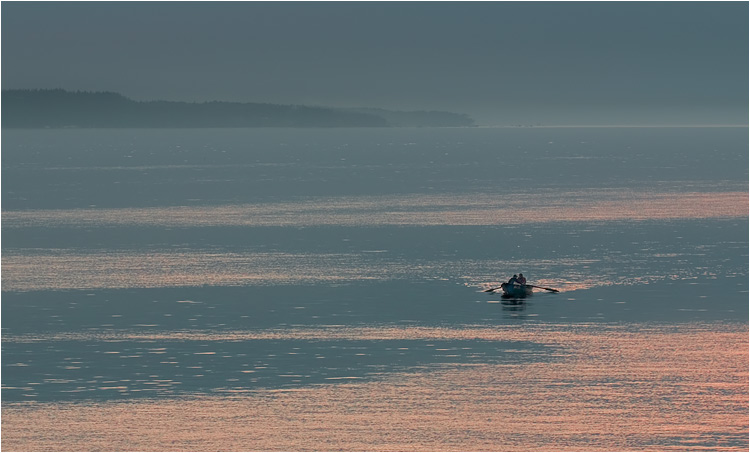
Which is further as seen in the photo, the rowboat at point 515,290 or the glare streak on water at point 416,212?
the glare streak on water at point 416,212

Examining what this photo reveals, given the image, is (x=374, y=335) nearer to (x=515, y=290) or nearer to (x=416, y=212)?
(x=515, y=290)

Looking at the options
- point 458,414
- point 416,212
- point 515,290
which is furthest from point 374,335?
point 416,212

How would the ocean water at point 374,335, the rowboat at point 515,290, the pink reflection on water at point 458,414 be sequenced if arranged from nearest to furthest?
the pink reflection on water at point 458,414 → the ocean water at point 374,335 → the rowboat at point 515,290

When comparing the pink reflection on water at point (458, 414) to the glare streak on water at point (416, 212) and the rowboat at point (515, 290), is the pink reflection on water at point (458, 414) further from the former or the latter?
the glare streak on water at point (416, 212)

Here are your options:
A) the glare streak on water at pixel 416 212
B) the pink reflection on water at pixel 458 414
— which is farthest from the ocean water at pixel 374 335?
the glare streak on water at pixel 416 212

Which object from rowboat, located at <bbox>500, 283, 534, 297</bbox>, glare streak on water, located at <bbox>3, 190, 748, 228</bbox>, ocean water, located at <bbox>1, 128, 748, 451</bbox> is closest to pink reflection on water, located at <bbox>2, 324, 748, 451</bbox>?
ocean water, located at <bbox>1, 128, 748, 451</bbox>

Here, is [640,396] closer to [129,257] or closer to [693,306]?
[693,306]
